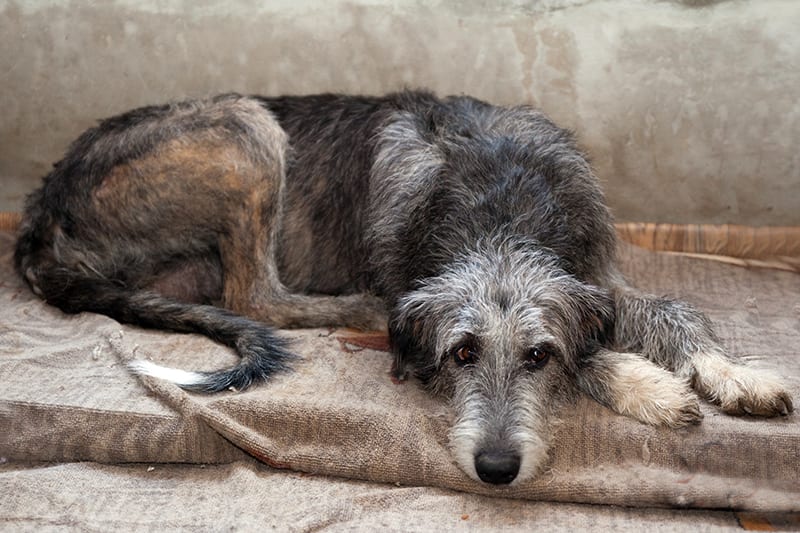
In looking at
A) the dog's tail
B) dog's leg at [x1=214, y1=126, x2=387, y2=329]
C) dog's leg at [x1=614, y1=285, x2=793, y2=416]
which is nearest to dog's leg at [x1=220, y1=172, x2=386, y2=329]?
dog's leg at [x1=214, y1=126, x2=387, y2=329]

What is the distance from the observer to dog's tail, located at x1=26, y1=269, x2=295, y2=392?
3.69m

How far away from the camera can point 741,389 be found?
11.1 ft

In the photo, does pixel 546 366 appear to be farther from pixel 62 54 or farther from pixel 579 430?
pixel 62 54

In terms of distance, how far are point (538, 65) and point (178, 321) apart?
Result: 2408mm

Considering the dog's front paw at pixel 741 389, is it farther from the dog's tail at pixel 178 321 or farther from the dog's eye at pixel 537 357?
the dog's tail at pixel 178 321

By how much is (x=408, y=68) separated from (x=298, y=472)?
268cm

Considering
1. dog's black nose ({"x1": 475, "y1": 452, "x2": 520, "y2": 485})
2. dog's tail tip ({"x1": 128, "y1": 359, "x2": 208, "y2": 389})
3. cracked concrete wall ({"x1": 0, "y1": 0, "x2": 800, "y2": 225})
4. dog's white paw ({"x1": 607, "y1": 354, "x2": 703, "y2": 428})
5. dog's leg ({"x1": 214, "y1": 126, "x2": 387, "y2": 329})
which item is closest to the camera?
dog's black nose ({"x1": 475, "y1": 452, "x2": 520, "y2": 485})

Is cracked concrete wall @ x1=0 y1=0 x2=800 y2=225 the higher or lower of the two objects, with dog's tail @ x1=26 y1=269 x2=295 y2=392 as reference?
higher

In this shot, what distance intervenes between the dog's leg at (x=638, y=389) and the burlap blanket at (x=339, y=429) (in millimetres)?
49

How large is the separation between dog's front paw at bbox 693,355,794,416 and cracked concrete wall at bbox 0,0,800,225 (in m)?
1.96

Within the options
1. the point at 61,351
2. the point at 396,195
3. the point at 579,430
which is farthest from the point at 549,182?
the point at 61,351

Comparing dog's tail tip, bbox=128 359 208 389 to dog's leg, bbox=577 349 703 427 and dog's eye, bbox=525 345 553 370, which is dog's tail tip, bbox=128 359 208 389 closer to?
dog's eye, bbox=525 345 553 370

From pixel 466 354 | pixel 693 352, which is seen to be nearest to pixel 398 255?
pixel 466 354

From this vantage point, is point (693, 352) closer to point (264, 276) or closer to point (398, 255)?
point (398, 255)
